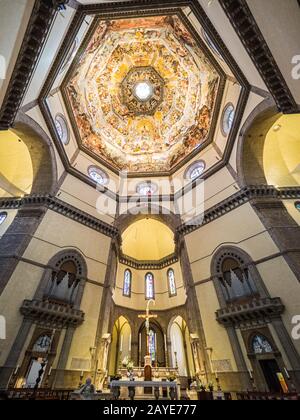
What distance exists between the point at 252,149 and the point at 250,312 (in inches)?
444

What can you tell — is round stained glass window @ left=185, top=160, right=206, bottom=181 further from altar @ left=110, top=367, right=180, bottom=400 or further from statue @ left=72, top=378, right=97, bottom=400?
statue @ left=72, top=378, right=97, bottom=400

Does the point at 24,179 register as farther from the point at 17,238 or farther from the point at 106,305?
→ the point at 106,305

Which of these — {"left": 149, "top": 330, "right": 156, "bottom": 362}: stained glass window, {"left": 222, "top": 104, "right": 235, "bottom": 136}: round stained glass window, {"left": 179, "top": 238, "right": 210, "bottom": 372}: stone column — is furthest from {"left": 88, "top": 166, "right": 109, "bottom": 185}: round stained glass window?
{"left": 149, "top": 330, "right": 156, "bottom": 362}: stained glass window

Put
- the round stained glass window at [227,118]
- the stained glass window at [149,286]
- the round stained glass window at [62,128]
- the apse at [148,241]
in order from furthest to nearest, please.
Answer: the apse at [148,241], the stained glass window at [149,286], the round stained glass window at [62,128], the round stained glass window at [227,118]

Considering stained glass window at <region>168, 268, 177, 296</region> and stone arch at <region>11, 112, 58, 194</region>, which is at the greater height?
stone arch at <region>11, 112, 58, 194</region>

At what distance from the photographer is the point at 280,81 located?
8.93 metres

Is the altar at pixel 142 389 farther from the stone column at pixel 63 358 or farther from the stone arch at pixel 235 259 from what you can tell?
the stone arch at pixel 235 259

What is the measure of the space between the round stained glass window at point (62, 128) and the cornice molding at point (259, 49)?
13.3 meters

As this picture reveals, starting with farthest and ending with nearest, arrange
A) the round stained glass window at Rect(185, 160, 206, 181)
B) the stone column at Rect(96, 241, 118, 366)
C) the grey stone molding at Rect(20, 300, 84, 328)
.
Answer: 1. the round stained glass window at Rect(185, 160, 206, 181)
2. the stone column at Rect(96, 241, 118, 366)
3. the grey stone molding at Rect(20, 300, 84, 328)

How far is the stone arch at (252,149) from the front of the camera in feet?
46.8

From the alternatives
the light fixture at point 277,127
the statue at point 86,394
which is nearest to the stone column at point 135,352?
the statue at point 86,394

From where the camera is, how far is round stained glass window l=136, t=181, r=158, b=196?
71.8 ft

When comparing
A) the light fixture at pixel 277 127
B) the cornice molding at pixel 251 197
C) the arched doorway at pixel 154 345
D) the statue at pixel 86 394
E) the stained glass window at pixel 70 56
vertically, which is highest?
the stained glass window at pixel 70 56

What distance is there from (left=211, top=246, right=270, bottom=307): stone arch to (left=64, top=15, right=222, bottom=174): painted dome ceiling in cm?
1054
